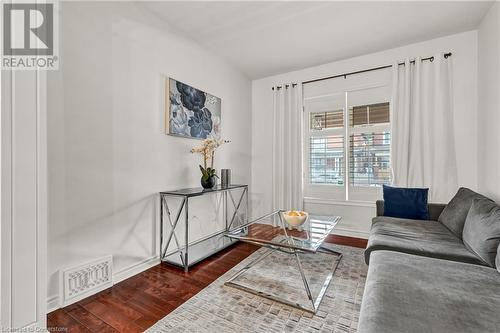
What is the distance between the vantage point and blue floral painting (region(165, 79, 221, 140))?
2547 mm

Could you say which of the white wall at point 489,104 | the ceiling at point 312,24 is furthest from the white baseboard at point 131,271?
the white wall at point 489,104

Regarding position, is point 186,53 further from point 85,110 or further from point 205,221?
point 205,221

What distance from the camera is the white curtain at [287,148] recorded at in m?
3.67

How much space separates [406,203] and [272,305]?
1.89 m

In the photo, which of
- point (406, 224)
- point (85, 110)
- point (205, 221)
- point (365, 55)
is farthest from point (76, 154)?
point (365, 55)

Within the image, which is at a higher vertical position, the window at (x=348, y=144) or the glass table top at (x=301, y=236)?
the window at (x=348, y=144)

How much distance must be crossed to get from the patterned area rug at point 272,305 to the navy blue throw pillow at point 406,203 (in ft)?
2.46

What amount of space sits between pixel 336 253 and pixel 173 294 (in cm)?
170

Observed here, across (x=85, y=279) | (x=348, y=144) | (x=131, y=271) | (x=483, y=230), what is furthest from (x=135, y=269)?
(x=348, y=144)

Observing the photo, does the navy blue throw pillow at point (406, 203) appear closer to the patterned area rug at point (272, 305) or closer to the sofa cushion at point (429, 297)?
the patterned area rug at point (272, 305)

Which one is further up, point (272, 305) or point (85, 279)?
point (85, 279)

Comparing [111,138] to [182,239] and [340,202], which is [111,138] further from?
[340,202]

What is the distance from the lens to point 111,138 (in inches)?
78.8

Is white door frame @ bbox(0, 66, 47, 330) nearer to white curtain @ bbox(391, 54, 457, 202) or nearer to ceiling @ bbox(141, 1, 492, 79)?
ceiling @ bbox(141, 1, 492, 79)
